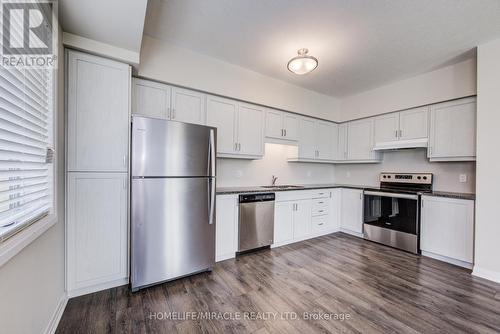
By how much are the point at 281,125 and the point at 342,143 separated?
1618 mm

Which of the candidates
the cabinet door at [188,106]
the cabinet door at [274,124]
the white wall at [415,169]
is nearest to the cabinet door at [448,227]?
the white wall at [415,169]

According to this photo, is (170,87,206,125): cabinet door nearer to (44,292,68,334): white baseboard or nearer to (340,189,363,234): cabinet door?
(44,292,68,334): white baseboard

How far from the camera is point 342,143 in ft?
15.0

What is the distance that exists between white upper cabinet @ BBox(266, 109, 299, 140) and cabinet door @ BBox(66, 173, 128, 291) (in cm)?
229

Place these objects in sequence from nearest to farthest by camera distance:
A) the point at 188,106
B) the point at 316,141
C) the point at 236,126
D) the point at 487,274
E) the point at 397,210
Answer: the point at 487,274, the point at 188,106, the point at 236,126, the point at 397,210, the point at 316,141

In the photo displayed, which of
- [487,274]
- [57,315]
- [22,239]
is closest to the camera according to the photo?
[22,239]

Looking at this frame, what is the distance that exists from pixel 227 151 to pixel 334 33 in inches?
76.2

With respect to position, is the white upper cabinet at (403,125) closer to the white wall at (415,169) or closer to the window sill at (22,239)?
the white wall at (415,169)

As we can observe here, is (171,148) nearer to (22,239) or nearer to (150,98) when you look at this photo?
(150,98)

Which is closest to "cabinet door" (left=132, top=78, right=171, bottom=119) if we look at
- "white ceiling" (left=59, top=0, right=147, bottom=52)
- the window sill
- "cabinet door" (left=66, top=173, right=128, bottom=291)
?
"white ceiling" (left=59, top=0, right=147, bottom=52)

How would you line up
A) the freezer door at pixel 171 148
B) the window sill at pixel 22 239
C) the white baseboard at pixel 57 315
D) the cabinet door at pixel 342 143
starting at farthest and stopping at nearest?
the cabinet door at pixel 342 143 → the freezer door at pixel 171 148 → the white baseboard at pixel 57 315 → the window sill at pixel 22 239

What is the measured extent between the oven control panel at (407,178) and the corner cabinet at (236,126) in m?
2.28

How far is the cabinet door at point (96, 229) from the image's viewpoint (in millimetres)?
1989
